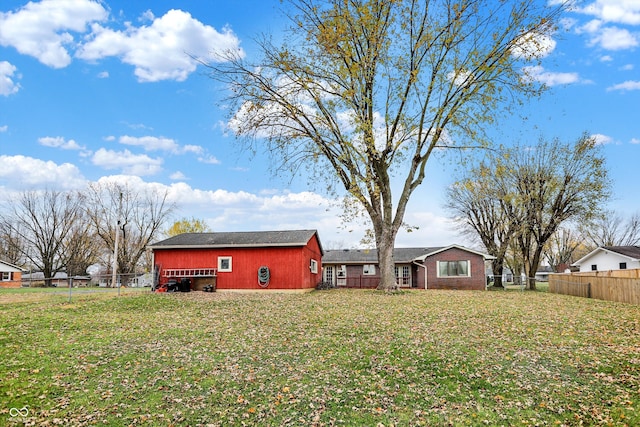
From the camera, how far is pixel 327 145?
826 inches

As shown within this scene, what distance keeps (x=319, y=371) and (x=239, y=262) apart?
657 inches

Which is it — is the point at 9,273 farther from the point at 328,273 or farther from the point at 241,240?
the point at 328,273

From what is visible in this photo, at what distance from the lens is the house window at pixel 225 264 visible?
77.6ft

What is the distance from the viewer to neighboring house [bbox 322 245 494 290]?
1216 inches

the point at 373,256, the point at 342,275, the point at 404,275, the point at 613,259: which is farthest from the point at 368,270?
the point at 613,259

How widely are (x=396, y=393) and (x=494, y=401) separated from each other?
147 cm

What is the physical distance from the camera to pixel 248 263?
2350 centimetres

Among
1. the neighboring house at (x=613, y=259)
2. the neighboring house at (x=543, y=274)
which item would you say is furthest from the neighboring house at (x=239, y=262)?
the neighboring house at (x=613, y=259)

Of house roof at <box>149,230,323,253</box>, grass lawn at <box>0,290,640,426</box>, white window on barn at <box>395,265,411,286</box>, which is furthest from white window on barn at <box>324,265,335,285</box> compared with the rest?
grass lawn at <box>0,290,640,426</box>

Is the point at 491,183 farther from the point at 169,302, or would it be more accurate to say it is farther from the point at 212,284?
the point at 169,302

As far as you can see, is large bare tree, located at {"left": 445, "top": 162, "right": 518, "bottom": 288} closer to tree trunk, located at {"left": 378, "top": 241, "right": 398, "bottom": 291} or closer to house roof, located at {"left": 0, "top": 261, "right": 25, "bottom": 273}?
tree trunk, located at {"left": 378, "top": 241, "right": 398, "bottom": 291}

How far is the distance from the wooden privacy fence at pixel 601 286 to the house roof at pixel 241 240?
15.1 m

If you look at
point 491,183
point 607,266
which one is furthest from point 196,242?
point 607,266

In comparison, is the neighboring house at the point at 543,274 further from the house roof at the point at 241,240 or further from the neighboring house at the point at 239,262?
the neighboring house at the point at 239,262
